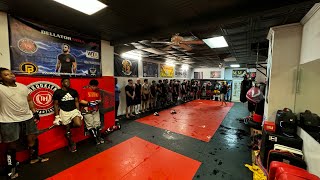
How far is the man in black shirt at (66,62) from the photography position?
129 inches

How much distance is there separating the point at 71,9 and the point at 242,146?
4628 mm

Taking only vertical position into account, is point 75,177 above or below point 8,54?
below

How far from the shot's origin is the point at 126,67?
21.2 feet

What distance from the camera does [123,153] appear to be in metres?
3.10

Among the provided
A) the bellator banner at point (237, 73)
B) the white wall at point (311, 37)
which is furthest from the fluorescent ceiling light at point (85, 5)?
the bellator banner at point (237, 73)

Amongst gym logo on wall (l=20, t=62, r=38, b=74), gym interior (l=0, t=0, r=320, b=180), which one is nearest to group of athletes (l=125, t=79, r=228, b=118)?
gym interior (l=0, t=0, r=320, b=180)

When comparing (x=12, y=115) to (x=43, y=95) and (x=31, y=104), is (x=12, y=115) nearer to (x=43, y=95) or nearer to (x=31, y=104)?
(x=31, y=104)

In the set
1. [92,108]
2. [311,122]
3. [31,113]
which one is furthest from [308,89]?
[31,113]

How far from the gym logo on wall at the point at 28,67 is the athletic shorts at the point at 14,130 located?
3.17ft

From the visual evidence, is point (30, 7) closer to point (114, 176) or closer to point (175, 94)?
point (114, 176)

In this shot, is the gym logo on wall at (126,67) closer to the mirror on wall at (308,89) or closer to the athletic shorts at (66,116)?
the athletic shorts at (66,116)

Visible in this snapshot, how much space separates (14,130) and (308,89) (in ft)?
17.1

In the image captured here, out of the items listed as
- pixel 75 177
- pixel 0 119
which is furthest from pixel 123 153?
pixel 0 119

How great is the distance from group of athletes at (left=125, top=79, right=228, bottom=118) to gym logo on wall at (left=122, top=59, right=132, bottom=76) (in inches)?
21.5
